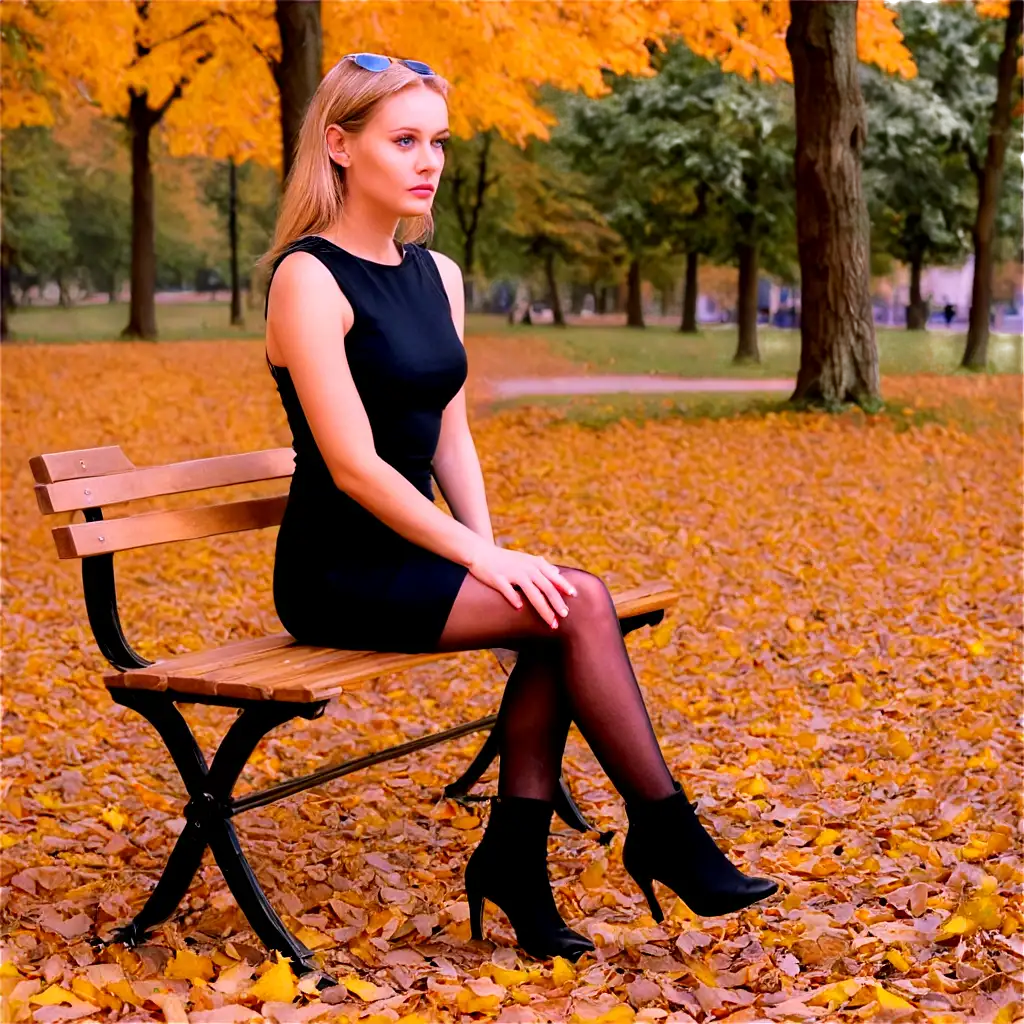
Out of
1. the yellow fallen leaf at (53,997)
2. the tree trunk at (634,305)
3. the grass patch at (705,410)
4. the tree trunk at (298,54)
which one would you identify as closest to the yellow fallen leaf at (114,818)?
the yellow fallen leaf at (53,997)

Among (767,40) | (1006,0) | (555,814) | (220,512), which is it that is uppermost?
(1006,0)

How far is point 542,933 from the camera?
3379 millimetres

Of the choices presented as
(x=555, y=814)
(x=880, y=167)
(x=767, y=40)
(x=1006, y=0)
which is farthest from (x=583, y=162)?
(x=555, y=814)

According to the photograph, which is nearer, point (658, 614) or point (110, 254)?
point (658, 614)

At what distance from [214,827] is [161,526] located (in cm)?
81

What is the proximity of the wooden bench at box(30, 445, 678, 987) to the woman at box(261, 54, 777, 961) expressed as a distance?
183 mm

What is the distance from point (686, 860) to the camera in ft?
10.8

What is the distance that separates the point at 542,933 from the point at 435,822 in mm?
1024

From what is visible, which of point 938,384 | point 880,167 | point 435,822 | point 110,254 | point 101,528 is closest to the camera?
point 101,528

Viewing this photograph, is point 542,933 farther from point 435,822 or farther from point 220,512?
point 220,512

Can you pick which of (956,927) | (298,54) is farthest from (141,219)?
(956,927)

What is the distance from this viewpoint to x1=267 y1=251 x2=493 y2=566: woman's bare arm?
3.41 meters

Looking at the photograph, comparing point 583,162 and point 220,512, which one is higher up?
point 583,162

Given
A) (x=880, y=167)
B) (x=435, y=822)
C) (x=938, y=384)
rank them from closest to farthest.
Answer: (x=435, y=822)
(x=938, y=384)
(x=880, y=167)
